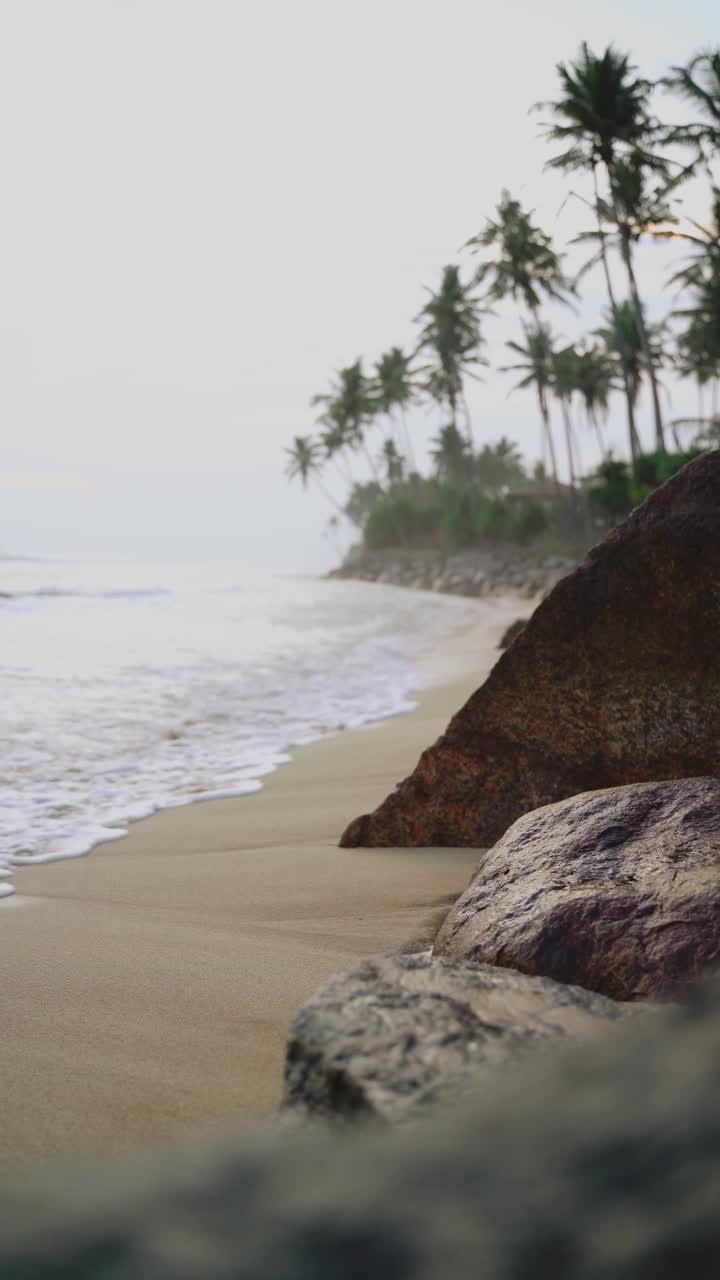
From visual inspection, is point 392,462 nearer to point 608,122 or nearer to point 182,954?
point 608,122

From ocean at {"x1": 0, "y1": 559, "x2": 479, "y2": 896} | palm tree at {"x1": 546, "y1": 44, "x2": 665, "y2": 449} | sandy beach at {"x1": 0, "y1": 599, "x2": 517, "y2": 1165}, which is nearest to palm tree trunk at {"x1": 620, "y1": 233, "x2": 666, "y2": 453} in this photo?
palm tree at {"x1": 546, "y1": 44, "x2": 665, "y2": 449}

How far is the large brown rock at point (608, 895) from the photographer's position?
1454mm

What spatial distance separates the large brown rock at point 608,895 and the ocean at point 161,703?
1.54 metres

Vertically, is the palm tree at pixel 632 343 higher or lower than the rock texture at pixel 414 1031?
higher

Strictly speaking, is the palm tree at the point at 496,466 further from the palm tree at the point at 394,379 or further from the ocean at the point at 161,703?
the ocean at the point at 161,703

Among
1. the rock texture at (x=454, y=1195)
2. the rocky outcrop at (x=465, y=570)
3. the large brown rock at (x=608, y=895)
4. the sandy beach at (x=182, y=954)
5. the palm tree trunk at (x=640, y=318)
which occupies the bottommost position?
the sandy beach at (x=182, y=954)

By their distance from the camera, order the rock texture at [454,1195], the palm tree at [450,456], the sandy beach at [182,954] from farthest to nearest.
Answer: the palm tree at [450,456] → the sandy beach at [182,954] → the rock texture at [454,1195]

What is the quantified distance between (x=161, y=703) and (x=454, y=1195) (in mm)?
6032

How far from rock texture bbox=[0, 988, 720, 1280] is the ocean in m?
2.30

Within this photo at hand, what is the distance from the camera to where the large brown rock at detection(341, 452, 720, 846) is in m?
2.31

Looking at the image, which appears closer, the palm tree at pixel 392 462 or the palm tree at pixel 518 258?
the palm tree at pixel 518 258

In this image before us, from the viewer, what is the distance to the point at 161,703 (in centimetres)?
637

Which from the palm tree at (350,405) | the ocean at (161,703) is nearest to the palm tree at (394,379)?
the palm tree at (350,405)

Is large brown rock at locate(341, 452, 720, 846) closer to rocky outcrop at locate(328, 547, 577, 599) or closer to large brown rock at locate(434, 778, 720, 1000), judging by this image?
large brown rock at locate(434, 778, 720, 1000)
